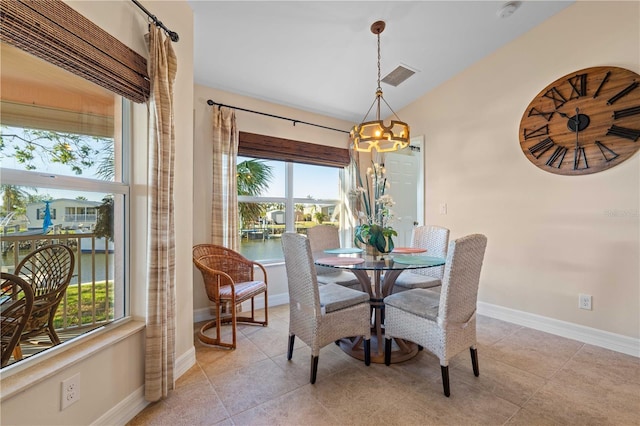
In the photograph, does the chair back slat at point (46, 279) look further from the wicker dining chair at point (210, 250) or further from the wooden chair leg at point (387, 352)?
the wooden chair leg at point (387, 352)

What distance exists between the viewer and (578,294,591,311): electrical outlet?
2494mm

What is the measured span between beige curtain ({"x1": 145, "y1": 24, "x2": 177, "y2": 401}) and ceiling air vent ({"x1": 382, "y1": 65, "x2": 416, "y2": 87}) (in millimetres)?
2460

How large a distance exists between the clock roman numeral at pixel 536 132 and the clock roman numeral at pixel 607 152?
0.42 metres

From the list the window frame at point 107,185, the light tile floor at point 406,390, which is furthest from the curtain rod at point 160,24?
the light tile floor at point 406,390

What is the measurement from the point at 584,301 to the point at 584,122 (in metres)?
1.62

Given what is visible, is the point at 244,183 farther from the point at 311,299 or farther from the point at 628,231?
the point at 628,231

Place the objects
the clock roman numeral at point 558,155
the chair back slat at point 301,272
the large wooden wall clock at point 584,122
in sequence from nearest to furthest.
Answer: the chair back slat at point 301,272 < the large wooden wall clock at point 584,122 < the clock roman numeral at point 558,155

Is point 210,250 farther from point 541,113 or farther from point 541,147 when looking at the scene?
point 541,113

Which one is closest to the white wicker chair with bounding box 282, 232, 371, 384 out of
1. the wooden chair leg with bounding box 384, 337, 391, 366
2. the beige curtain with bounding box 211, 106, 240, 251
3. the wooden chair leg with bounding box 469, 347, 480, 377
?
the wooden chair leg with bounding box 384, 337, 391, 366

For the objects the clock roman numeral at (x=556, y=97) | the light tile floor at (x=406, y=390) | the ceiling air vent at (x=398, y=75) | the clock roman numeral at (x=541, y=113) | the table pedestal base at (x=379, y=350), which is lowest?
the light tile floor at (x=406, y=390)

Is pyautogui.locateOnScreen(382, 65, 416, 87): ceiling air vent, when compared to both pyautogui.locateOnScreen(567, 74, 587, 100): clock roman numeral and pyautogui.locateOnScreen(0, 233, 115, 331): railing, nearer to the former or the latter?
pyautogui.locateOnScreen(567, 74, 587, 100): clock roman numeral

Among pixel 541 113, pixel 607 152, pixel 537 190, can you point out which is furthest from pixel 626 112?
pixel 537 190

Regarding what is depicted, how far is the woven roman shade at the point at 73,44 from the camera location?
103 cm

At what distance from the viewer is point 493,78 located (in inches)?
122
